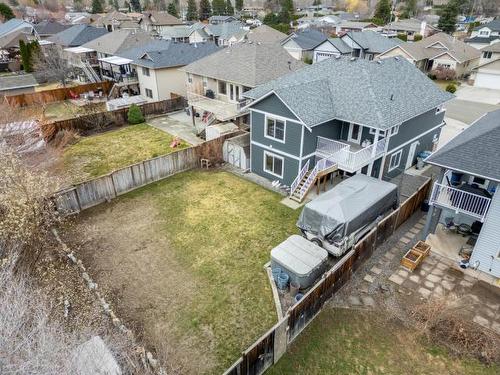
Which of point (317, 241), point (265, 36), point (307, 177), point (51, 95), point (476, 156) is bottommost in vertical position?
point (317, 241)

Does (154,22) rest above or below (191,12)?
below

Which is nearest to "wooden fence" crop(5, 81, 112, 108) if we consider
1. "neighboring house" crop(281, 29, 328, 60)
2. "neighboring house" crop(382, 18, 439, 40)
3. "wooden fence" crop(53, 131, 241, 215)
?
"wooden fence" crop(53, 131, 241, 215)

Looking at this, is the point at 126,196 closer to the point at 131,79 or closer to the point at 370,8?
the point at 131,79

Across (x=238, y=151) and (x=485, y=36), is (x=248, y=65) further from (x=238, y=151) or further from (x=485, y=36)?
(x=485, y=36)

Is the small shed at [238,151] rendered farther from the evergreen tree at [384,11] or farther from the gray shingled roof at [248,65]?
the evergreen tree at [384,11]

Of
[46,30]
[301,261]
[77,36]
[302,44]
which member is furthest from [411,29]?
[301,261]

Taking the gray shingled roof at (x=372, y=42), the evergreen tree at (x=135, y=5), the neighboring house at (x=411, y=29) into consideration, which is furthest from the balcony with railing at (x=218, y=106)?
the evergreen tree at (x=135, y=5)

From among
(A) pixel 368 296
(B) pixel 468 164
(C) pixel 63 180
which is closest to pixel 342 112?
(B) pixel 468 164
